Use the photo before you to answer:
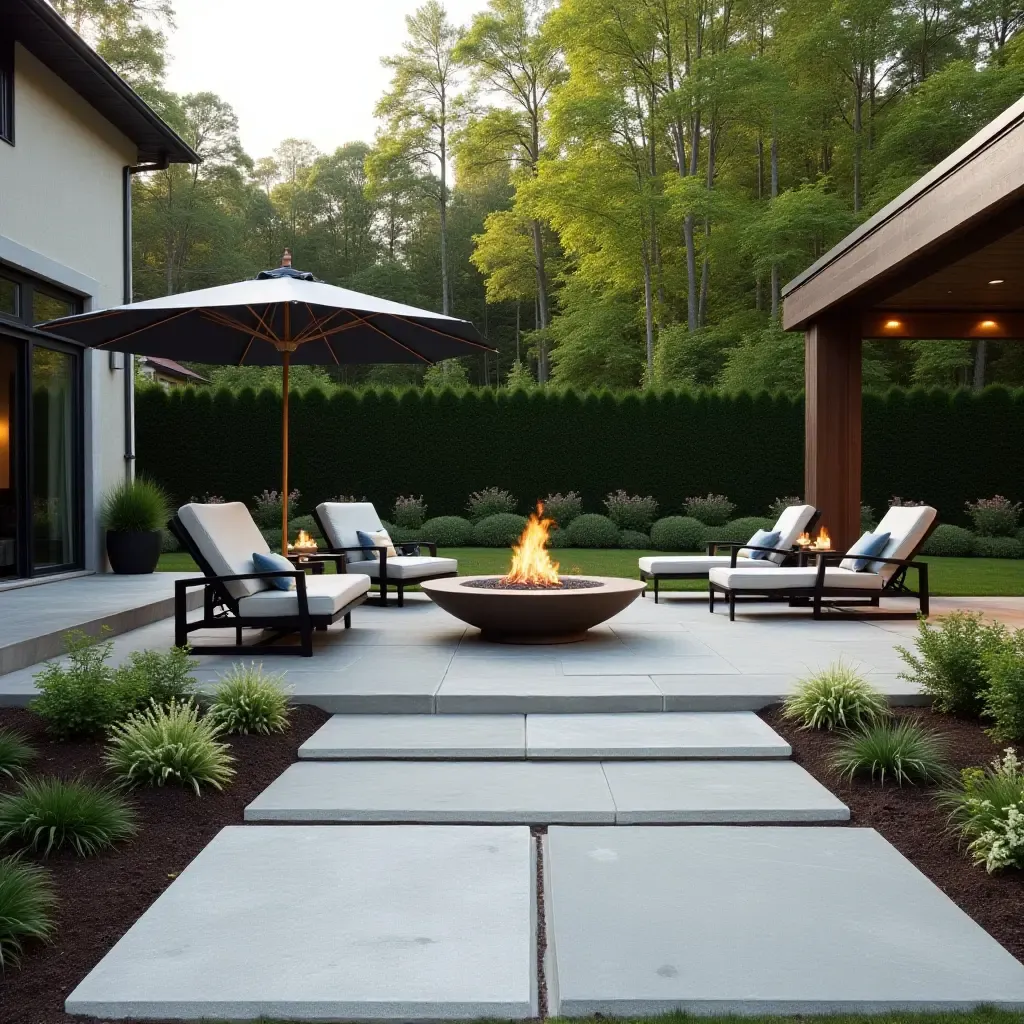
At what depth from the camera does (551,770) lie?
4.12 meters

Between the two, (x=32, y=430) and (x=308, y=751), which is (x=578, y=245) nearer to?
(x=32, y=430)

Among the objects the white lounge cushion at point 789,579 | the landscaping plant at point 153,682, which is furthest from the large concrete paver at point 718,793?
the white lounge cushion at point 789,579

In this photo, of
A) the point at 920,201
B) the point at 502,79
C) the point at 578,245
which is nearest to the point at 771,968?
the point at 920,201

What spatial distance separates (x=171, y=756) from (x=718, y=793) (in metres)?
2.14

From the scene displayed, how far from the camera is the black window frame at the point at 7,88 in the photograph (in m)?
8.62

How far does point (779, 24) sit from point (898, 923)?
24.2 meters

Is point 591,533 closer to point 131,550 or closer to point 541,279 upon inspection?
point 131,550

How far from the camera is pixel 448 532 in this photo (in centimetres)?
1520

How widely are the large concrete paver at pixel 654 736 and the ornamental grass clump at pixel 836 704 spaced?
0.19 metres

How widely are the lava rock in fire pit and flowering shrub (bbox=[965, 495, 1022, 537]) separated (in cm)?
1069

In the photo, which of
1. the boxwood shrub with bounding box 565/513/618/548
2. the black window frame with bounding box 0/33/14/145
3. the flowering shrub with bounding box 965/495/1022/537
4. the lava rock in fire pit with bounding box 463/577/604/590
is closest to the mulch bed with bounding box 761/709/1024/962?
the lava rock in fire pit with bounding box 463/577/604/590

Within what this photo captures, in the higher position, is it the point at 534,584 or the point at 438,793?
the point at 534,584

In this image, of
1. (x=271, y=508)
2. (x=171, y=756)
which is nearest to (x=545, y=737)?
(x=171, y=756)

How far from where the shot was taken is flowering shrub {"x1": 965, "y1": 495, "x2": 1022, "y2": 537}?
15.5m
